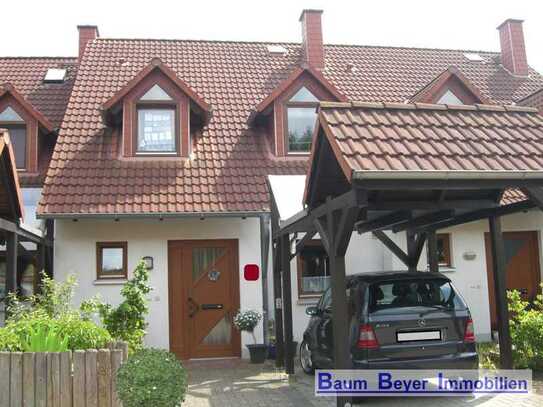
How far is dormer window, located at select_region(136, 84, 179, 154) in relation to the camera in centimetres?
1415

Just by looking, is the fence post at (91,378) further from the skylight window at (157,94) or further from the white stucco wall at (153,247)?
the skylight window at (157,94)

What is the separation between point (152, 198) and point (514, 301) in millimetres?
7502

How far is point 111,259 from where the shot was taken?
42.4 ft

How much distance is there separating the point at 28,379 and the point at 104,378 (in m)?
0.80

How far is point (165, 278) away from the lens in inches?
506

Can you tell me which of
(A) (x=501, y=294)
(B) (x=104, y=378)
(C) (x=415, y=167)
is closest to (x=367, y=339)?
(A) (x=501, y=294)

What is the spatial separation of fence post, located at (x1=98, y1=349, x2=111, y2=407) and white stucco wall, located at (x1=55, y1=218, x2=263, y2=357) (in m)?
6.20

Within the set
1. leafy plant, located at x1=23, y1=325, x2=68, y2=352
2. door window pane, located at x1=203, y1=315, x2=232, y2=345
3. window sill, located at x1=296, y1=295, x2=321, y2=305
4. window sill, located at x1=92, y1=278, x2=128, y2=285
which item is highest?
window sill, located at x1=92, y1=278, x2=128, y2=285

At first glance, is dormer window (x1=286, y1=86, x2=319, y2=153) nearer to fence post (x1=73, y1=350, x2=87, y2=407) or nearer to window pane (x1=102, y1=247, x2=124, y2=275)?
window pane (x1=102, y1=247, x2=124, y2=275)

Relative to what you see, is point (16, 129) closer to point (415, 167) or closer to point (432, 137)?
point (432, 137)

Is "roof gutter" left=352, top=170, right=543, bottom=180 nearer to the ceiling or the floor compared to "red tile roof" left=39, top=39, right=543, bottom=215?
nearer to the floor

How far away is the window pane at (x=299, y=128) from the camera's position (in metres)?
14.9

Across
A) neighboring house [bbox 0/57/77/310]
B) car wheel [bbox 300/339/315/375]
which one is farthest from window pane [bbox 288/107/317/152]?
neighboring house [bbox 0/57/77/310]

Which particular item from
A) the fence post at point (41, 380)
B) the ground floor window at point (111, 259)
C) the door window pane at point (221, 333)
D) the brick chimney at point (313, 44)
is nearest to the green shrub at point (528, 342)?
the door window pane at point (221, 333)
